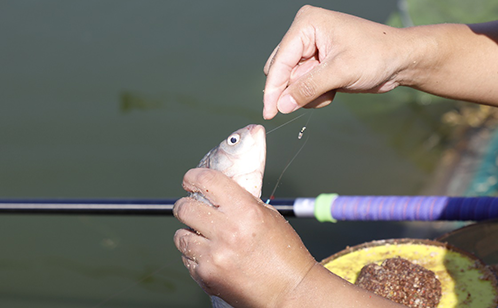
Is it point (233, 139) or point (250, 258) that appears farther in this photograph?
point (233, 139)

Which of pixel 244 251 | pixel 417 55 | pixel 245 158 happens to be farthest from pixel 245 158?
pixel 417 55

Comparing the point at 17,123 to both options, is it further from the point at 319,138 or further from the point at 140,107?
the point at 319,138

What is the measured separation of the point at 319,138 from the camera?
444 centimetres

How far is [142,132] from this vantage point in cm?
450

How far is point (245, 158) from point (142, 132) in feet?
10.7

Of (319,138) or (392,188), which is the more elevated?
(319,138)

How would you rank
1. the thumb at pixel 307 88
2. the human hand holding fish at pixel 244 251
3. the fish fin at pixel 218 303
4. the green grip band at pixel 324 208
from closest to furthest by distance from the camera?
1. the human hand holding fish at pixel 244 251
2. the fish fin at pixel 218 303
3. the thumb at pixel 307 88
4. the green grip band at pixel 324 208

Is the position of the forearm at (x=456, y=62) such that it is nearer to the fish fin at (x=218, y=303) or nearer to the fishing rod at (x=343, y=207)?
the fishing rod at (x=343, y=207)

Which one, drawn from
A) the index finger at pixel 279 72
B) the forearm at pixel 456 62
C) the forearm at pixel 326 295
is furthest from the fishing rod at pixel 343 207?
the forearm at pixel 326 295

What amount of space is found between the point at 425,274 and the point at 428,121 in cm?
333

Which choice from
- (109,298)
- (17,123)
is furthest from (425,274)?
(17,123)

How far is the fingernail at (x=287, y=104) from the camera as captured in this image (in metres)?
1.53

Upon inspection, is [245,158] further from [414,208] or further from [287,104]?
[414,208]

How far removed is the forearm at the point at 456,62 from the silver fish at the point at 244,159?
642mm
